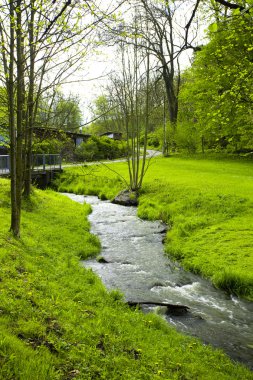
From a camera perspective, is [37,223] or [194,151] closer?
[37,223]

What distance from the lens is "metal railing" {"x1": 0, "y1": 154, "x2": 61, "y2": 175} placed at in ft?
70.6

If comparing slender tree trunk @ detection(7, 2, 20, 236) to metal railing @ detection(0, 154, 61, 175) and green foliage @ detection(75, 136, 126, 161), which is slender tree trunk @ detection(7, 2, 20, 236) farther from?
green foliage @ detection(75, 136, 126, 161)

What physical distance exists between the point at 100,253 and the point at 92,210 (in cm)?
701

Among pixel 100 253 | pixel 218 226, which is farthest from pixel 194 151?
pixel 100 253

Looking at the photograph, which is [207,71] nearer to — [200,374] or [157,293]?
[157,293]

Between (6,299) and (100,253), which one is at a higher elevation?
(6,299)

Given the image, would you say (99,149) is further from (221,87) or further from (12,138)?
(12,138)

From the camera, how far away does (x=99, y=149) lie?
43.2 metres

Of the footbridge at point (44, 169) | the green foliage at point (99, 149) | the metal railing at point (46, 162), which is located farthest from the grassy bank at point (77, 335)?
the green foliage at point (99, 149)

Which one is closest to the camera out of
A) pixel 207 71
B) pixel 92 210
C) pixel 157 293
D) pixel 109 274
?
pixel 157 293

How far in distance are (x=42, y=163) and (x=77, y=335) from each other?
22.5 metres

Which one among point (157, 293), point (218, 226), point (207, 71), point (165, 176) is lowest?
point (157, 293)

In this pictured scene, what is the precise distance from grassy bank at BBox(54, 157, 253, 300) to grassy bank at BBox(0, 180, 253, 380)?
118 inches

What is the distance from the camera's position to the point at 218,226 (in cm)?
1216
